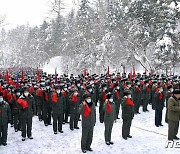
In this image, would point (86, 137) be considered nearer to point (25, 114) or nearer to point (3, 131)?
point (25, 114)

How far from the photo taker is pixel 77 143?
9.96 m

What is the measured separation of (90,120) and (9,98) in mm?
4853

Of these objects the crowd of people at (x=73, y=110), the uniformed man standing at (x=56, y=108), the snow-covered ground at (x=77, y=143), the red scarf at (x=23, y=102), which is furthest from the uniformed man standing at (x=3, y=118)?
the uniformed man standing at (x=56, y=108)

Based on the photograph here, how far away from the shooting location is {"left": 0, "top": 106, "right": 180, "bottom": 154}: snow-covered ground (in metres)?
9.23

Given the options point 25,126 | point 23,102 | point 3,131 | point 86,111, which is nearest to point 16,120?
point 25,126

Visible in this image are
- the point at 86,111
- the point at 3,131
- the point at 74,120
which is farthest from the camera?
the point at 74,120

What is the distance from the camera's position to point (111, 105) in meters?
9.82

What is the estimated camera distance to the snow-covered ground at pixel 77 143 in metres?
9.23

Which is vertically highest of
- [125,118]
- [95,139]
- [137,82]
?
[137,82]

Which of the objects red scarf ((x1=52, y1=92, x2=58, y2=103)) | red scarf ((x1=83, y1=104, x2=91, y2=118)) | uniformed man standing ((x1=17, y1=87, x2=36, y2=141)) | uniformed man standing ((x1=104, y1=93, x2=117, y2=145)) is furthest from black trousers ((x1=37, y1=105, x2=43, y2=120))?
red scarf ((x1=83, y1=104, x2=91, y2=118))

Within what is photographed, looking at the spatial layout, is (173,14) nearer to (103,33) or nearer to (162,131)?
(103,33)

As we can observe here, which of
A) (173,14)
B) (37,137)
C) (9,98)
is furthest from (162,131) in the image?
(173,14)

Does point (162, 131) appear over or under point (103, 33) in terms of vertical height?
under

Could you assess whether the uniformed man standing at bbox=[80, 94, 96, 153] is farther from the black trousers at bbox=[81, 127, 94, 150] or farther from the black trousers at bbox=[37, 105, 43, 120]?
the black trousers at bbox=[37, 105, 43, 120]
